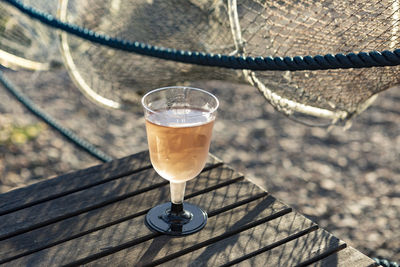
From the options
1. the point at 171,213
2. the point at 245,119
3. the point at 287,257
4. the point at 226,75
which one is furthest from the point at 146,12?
the point at 245,119

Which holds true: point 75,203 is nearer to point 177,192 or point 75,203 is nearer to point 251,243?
point 177,192

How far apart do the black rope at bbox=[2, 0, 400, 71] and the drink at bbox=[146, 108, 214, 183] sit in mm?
326

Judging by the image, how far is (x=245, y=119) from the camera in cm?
309

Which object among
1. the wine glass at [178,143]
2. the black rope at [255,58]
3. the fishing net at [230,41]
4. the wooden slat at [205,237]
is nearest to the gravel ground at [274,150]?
the fishing net at [230,41]

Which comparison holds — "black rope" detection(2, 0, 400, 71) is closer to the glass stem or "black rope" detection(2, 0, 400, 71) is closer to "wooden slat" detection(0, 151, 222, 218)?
"wooden slat" detection(0, 151, 222, 218)

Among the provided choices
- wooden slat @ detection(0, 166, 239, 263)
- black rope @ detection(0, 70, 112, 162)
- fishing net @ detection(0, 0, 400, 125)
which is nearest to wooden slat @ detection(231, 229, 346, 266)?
wooden slat @ detection(0, 166, 239, 263)

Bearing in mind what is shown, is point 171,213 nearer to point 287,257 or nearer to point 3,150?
point 287,257

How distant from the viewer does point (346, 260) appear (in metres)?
0.99

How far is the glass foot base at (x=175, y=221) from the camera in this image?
1.04 meters

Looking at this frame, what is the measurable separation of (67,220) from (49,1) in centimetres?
132

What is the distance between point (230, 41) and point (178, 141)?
2.72 ft

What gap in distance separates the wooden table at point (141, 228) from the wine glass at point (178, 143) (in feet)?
0.10

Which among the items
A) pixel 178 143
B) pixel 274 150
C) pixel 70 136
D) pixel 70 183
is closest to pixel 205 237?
pixel 178 143

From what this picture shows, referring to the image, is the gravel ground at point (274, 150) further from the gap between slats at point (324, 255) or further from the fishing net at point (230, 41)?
the gap between slats at point (324, 255)
